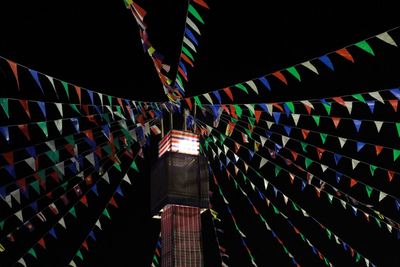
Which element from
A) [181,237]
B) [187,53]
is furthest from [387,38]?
[181,237]

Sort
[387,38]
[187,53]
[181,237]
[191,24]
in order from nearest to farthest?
[387,38] → [191,24] → [187,53] → [181,237]

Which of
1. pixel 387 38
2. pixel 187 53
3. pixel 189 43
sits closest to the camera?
pixel 387 38

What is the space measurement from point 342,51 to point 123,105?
5251mm

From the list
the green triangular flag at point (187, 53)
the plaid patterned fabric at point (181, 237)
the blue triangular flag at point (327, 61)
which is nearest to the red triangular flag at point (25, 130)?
the green triangular flag at point (187, 53)

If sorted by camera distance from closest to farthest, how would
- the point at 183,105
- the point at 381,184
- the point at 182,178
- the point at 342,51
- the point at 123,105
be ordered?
1. the point at 342,51
2. the point at 123,105
3. the point at 183,105
4. the point at 182,178
5. the point at 381,184

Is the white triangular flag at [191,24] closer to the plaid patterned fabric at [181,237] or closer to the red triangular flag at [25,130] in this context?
the red triangular flag at [25,130]

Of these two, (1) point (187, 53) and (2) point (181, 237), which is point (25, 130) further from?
(2) point (181, 237)

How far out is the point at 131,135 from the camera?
1298 cm

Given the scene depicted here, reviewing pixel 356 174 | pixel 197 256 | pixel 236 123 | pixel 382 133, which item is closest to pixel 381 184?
pixel 356 174

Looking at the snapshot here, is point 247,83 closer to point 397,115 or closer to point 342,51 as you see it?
point 342,51

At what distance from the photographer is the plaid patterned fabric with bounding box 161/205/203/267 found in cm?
1747

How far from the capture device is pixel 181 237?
18.0m

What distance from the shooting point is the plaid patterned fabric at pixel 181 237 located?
57.3ft

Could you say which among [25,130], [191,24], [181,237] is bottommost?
[181,237]
